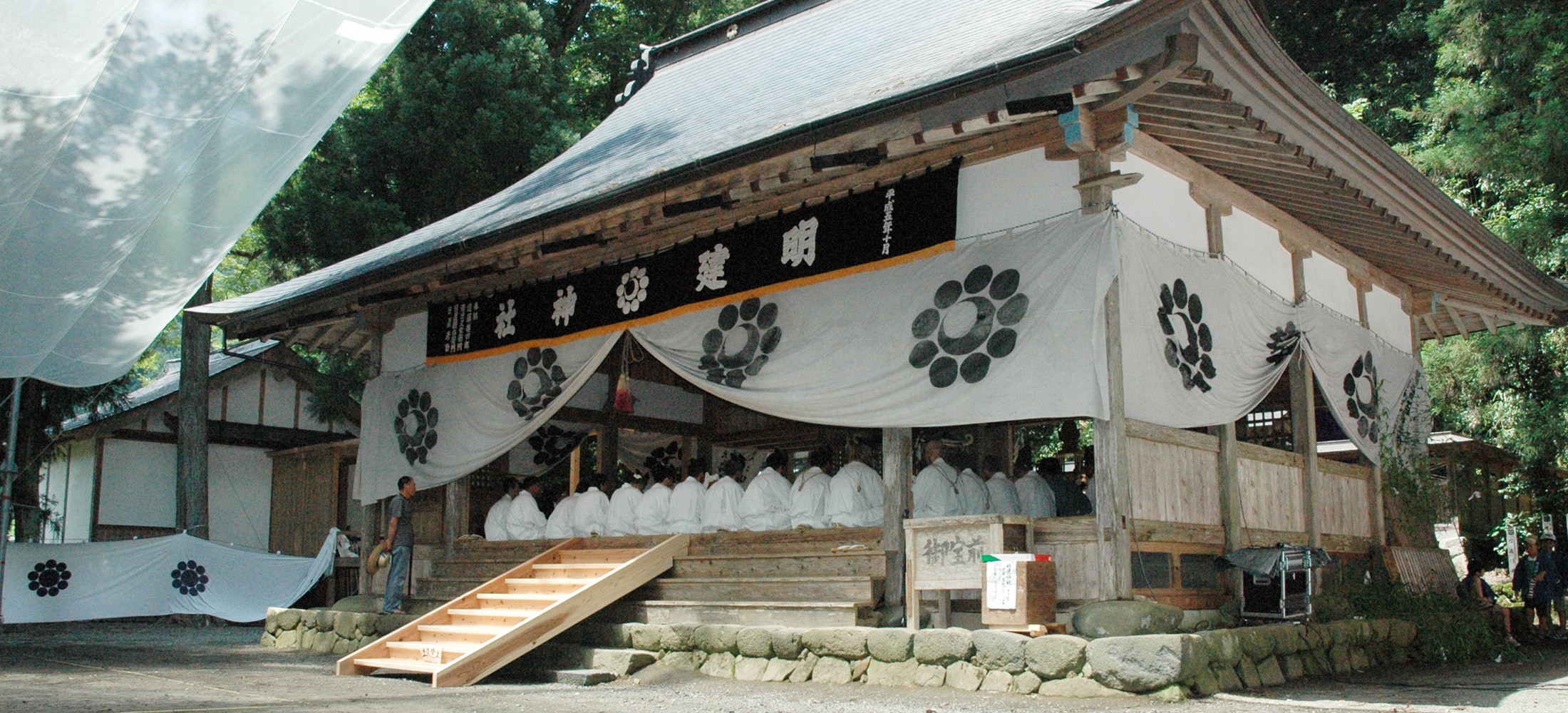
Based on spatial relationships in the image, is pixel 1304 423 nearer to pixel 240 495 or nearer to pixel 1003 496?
pixel 1003 496

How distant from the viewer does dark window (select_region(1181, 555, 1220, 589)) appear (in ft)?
29.9

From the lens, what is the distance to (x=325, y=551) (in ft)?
55.4

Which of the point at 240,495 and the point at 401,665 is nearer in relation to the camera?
the point at 401,665

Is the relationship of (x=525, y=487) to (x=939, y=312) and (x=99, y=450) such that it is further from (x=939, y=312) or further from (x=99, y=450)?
(x=99, y=450)

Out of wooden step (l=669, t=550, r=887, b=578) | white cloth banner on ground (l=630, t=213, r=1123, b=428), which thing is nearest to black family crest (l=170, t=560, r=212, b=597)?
wooden step (l=669, t=550, r=887, b=578)

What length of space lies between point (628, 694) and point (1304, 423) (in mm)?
7066

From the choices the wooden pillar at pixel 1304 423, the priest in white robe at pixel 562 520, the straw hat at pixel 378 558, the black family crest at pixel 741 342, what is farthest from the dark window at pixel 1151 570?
the straw hat at pixel 378 558

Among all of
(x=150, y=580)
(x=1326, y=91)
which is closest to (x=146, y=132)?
(x=150, y=580)

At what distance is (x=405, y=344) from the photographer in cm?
1370

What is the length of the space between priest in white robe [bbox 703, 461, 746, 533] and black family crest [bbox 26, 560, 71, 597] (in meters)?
9.06

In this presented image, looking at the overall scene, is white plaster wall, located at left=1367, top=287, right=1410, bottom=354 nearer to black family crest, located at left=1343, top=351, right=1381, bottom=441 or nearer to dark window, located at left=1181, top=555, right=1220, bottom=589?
black family crest, located at left=1343, top=351, right=1381, bottom=441

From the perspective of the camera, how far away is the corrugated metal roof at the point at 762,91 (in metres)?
8.16

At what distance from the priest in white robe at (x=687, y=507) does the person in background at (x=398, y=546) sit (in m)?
2.84

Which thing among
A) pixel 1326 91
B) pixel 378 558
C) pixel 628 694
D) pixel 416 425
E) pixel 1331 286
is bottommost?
pixel 628 694
